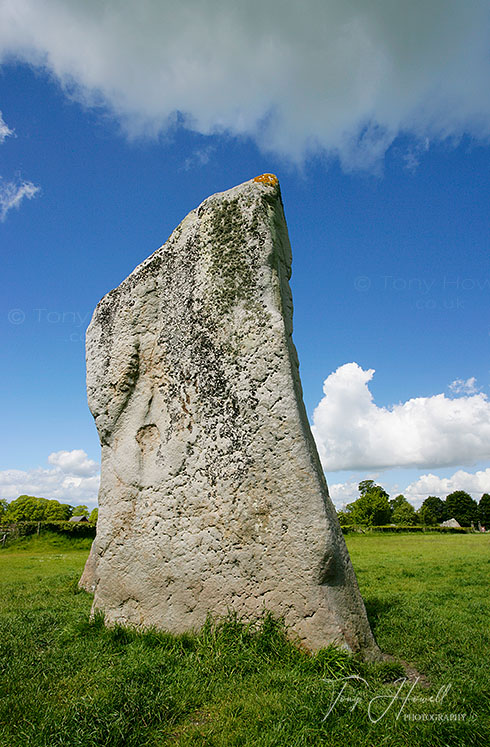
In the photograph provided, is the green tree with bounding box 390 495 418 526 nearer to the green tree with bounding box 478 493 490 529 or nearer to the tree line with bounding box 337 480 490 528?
the tree line with bounding box 337 480 490 528

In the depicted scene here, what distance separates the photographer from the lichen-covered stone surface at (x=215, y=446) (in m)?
4.63

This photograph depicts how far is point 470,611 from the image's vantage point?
691 cm

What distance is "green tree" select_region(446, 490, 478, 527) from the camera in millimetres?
84062

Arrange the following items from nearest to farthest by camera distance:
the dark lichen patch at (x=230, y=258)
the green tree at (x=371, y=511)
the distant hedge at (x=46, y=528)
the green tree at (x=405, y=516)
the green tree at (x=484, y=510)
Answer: the dark lichen patch at (x=230, y=258) < the distant hedge at (x=46, y=528) < the green tree at (x=371, y=511) < the green tree at (x=405, y=516) < the green tree at (x=484, y=510)

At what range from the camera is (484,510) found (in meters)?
84.0

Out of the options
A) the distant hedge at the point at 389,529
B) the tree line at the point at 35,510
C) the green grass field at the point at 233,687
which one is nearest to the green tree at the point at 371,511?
the distant hedge at the point at 389,529

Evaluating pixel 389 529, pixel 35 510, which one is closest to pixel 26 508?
pixel 35 510

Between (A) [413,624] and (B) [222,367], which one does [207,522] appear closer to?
(B) [222,367]

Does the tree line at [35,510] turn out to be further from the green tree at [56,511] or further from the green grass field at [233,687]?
the green grass field at [233,687]

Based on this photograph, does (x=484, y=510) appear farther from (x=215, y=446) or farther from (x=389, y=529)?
(x=215, y=446)

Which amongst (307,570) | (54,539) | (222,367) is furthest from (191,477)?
(54,539)

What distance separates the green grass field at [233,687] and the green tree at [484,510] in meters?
87.0

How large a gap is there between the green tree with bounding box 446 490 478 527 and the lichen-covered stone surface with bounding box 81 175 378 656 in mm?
90276

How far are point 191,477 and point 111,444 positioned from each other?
1599mm
